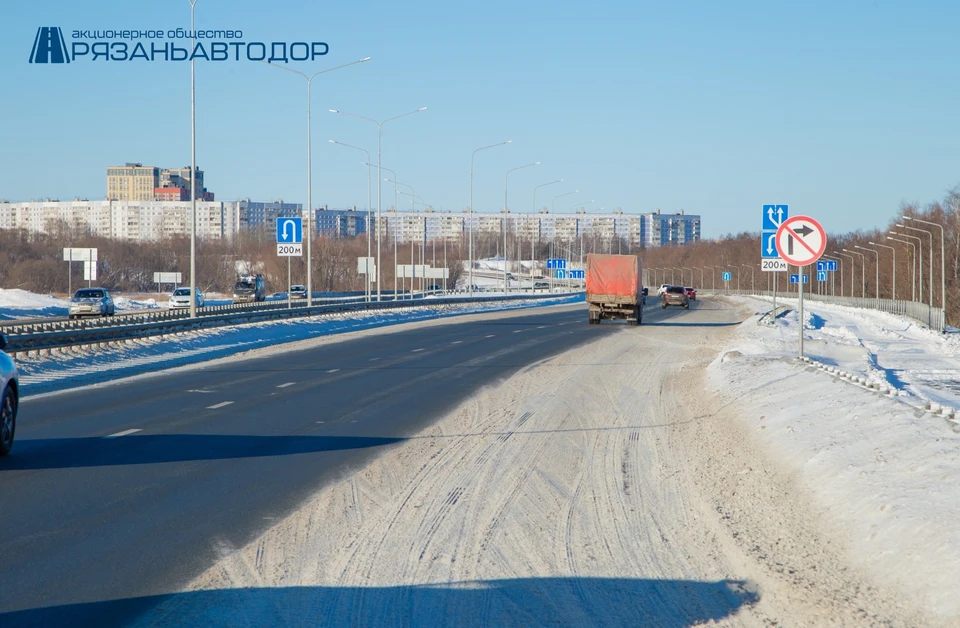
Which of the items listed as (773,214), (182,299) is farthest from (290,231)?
(182,299)

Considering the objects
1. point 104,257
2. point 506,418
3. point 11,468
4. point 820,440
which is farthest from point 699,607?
point 104,257

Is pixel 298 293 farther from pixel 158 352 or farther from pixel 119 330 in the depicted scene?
pixel 158 352

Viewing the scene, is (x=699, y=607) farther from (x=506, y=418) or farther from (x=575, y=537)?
(x=506, y=418)

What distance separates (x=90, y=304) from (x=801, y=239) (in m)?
45.4

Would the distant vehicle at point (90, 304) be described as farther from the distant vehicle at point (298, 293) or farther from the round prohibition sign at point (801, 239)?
the round prohibition sign at point (801, 239)

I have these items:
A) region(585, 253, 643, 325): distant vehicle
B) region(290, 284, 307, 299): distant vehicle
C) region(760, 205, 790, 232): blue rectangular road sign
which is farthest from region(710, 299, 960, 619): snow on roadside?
region(290, 284, 307, 299): distant vehicle

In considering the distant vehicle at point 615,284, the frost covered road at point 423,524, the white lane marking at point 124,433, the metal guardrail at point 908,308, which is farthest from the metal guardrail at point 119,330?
the metal guardrail at point 908,308

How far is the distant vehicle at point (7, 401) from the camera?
37.0ft

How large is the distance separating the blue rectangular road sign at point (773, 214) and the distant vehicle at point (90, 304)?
40251 mm

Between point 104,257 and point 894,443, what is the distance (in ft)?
428

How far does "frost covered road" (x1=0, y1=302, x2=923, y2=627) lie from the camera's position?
605cm

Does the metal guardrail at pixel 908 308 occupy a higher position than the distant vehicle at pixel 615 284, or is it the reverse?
the distant vehicle at pixel 615 284

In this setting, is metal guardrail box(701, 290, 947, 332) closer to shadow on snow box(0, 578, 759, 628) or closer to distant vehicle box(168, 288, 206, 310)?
distant vehicle box(168, 288, 206, 310)

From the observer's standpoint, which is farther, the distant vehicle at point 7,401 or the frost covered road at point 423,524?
the distant vehicle at point 7,401
